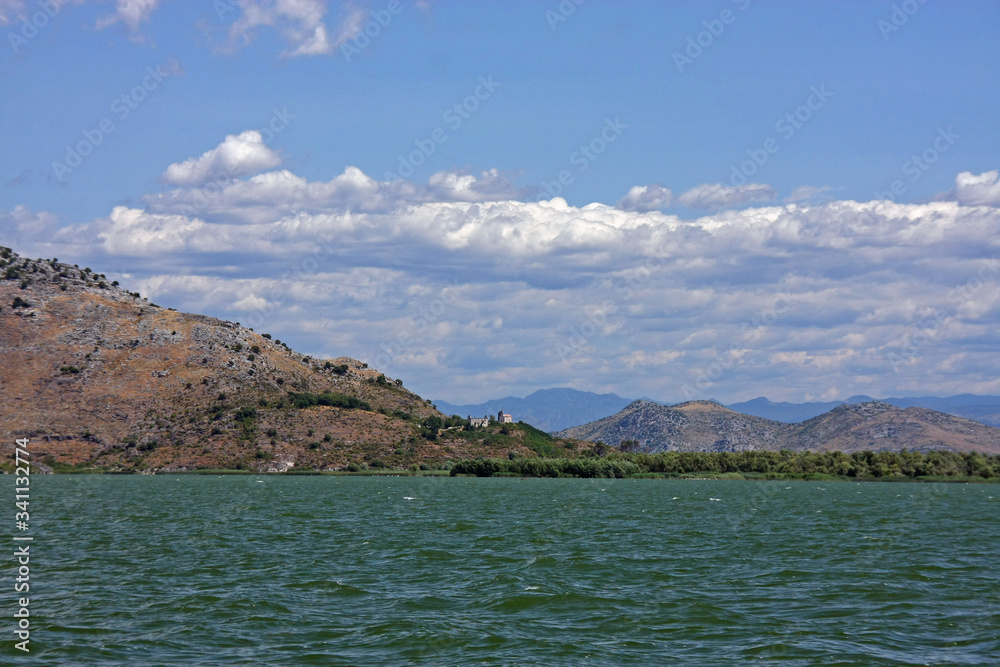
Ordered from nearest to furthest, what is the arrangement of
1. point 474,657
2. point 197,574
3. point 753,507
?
1. point 474,657
2. point 197,574
3. point 753,507

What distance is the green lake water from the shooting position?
31.1 m

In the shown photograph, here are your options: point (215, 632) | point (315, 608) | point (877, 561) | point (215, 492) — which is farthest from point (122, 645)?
point (215, 492)

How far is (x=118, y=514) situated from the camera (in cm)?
8662

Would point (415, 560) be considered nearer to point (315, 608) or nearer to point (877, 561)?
point (315, 608)

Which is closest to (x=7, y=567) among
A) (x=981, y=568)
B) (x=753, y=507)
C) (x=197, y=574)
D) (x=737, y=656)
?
(x=197, y=574)

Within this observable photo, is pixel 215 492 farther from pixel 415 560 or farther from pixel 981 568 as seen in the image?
pixel 981 568

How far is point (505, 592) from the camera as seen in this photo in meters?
41.8

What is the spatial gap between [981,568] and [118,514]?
7370 cm

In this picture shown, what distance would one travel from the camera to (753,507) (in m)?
106

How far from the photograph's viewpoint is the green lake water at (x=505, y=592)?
102 feet

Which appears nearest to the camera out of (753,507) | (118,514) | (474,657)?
(474,657)

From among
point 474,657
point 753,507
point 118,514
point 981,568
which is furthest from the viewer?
point 753,507

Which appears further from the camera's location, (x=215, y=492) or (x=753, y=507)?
(x=215, y=492)

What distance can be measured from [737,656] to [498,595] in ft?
44.6
